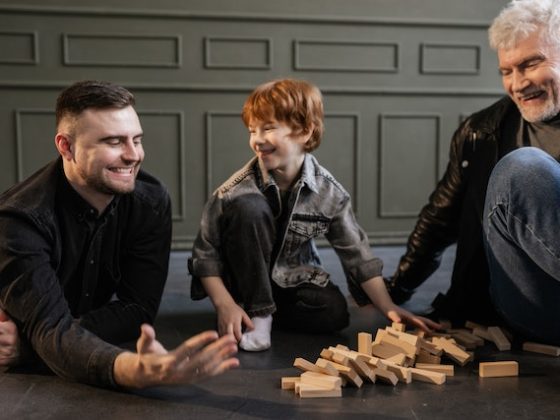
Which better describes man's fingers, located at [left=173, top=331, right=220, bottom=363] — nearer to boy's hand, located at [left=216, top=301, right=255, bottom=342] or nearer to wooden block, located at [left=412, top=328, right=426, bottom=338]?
boy's hand, located at [left=216, top=301, right=255, bottom=342]

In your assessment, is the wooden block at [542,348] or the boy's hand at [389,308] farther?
the boy's hand at [389,308]

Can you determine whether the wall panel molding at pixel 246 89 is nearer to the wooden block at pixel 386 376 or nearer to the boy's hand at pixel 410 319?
the boy's hand at pixel 410 319

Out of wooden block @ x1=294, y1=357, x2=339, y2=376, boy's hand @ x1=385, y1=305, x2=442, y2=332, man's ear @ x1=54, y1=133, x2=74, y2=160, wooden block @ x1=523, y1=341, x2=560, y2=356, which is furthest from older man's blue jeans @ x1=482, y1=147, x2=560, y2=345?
man's ear @ x1=54, y1=133, x2=74, y2=160

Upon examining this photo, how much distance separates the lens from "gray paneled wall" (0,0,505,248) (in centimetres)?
377

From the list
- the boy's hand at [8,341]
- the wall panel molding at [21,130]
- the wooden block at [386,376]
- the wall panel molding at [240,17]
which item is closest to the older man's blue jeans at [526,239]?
the wooden block at [386,376]

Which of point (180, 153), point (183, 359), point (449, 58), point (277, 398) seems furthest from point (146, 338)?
point (449, 58)

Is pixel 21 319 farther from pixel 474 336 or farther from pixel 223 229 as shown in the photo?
pixel 474 336

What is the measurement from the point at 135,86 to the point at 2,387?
8.12ft

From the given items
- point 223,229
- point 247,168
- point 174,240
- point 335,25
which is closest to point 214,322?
point 223,229

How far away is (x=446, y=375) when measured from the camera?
1.71 metres

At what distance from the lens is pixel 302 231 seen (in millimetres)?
2125

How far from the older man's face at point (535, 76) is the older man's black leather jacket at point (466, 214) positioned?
0.47 feet

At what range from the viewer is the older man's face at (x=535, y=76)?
6.01 ft

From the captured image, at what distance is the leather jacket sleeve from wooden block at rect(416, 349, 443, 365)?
54 cm
